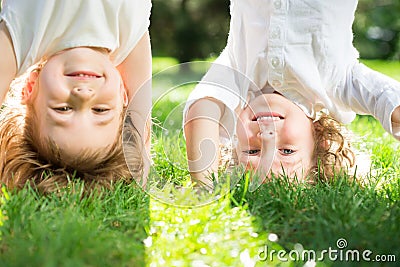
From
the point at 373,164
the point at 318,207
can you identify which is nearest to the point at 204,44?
the point at 373,164

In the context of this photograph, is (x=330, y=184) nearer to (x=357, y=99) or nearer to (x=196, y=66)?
(x=357, y=99)

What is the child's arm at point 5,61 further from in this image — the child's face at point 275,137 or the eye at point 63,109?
the child's face at point 275,137

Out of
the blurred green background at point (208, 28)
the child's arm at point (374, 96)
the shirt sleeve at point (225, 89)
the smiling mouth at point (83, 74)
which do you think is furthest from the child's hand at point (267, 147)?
the blurred green background at point (208, 28)

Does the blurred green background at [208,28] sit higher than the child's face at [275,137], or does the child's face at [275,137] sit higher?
the child's face at [275,137]

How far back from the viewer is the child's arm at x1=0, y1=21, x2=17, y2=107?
2195mm

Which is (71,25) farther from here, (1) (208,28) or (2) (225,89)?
(1) (208,28)

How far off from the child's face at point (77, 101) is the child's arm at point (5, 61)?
0.09 metres

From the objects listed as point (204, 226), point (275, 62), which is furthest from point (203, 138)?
point (204, 226)

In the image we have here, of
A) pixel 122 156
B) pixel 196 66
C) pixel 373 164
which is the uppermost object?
pixel 196 66

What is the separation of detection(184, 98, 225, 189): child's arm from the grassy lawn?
7cm

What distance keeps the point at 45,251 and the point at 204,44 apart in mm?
7735

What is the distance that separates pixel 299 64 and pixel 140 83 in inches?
21.8

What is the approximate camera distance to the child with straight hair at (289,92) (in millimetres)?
2391

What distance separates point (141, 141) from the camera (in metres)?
2.32
